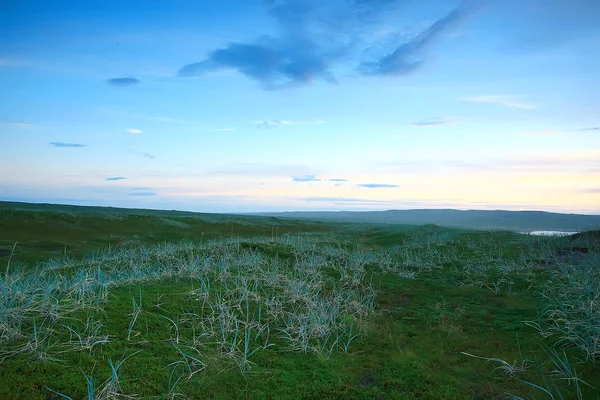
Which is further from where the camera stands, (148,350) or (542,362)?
(542,362)

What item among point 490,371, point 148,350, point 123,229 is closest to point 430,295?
point 490,371

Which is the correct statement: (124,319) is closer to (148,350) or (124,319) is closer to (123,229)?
(148,350)

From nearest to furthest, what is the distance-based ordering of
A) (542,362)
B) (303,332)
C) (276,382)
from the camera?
1. (276,382)
2. (542,362)
3. (303,332)

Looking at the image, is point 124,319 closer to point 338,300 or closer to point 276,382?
point 276,382

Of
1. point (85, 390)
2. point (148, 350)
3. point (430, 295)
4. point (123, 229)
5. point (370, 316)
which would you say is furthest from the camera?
point (123, 229)

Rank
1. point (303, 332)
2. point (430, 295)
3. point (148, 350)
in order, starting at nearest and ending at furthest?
point (148, 350) < point (303, 332) < point (430, 295)

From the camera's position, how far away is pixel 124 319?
187 inches

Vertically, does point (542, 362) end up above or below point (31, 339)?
below

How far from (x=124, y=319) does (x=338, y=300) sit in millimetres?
2967

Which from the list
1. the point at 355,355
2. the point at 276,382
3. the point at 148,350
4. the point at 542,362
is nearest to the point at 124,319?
the point at 148,350

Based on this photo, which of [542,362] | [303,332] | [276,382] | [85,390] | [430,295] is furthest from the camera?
[430,295]

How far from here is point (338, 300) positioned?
623cm

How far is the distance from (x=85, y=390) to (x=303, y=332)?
2.30m

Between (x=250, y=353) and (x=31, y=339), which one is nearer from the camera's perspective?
(x=31, y=339)
